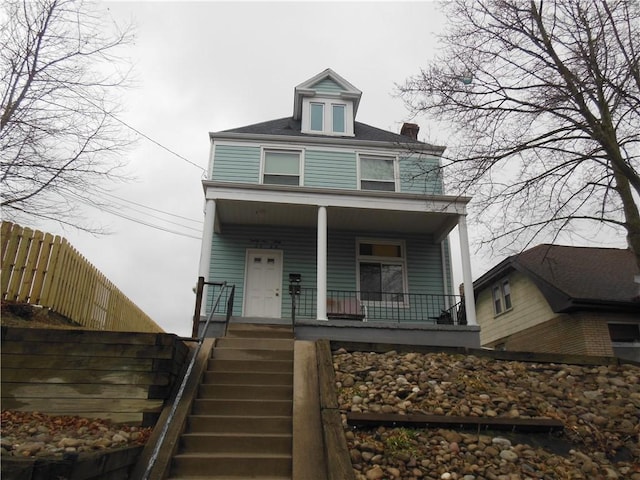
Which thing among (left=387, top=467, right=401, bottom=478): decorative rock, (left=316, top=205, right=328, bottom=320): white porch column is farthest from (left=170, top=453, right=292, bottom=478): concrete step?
(left=316, top=205, right=328, bottom=320): white porch column

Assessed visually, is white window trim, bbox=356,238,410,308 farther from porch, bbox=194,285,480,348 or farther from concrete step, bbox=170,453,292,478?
concrete step, bbox=170,453,292,478

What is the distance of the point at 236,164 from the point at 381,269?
5340mm

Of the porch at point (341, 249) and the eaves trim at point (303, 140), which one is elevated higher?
the eaves trim at point (303, 140)

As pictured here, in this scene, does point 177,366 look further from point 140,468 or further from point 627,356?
point 627,356

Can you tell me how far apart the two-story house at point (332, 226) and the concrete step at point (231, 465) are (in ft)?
21.9

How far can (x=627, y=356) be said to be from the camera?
12.1 meters

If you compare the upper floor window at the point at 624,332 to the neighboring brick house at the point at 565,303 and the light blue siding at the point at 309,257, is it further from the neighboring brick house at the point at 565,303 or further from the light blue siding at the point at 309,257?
the light blue siding at the point at 309,257

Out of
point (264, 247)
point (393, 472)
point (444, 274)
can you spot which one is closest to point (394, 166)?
point (444, 274)

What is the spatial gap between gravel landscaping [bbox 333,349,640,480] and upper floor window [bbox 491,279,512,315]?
401 inches

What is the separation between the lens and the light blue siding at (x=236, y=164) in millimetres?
12633

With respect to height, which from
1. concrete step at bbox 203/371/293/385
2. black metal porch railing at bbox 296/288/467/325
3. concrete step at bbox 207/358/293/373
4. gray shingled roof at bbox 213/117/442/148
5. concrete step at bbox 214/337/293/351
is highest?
gray shingled roof at bbox 213/117/442/148

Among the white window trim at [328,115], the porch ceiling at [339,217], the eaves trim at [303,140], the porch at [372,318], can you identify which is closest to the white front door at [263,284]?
the porch at [372,318]

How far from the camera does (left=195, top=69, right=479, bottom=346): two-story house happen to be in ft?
36.2

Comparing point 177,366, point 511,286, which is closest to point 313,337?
point 177,366
